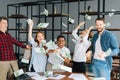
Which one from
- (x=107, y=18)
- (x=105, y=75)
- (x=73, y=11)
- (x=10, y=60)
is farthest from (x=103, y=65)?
(x=73, y=11)

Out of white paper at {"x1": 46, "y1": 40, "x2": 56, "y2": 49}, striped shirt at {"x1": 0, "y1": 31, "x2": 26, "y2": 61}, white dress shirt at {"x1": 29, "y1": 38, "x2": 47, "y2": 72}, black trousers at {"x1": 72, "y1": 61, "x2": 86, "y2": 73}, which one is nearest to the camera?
white paper at {"x1": 46, "y1": 40, "x2": 56, "y2": 49}

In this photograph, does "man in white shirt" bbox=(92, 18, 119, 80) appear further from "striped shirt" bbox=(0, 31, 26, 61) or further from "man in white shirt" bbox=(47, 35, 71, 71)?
"striped shirt" bbox=(0, 31, 26, 61)

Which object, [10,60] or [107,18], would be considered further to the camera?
→ [107,18]

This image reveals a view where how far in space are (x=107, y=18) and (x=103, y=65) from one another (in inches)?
183

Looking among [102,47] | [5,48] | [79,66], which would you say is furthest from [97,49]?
[5,48]

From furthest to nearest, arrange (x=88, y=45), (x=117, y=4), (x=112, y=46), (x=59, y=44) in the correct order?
1. (x=117, y=4)
2. (x=88, y=45)
3. (x=59, y=44)
4. (x=112, y=46)

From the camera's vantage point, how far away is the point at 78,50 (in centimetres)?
375

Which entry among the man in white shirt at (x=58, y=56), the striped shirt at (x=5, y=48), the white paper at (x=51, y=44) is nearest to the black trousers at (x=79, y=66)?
the man in white shirt at (x=58, y=56)

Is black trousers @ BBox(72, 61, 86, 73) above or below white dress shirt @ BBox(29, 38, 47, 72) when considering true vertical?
below

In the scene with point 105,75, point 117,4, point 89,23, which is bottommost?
point 105,75

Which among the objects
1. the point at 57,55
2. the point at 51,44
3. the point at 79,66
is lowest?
the point at 79,66

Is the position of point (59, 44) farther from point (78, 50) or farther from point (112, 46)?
point (112, 46)

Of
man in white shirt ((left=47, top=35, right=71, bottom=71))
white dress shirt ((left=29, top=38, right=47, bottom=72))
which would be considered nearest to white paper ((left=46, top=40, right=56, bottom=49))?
man in white shirt ((left=47, top=35, right=71, bottom=71))

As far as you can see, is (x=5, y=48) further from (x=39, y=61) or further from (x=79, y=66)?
(x=79, y=66)
